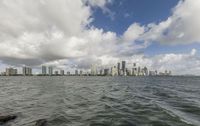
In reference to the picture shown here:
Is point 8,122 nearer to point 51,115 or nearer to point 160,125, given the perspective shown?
point 51,115

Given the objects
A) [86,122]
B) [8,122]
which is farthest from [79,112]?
[8,122]

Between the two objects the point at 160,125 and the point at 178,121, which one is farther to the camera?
the point at 178,121

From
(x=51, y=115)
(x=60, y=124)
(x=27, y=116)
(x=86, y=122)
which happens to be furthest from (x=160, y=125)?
(x=27, y=116)

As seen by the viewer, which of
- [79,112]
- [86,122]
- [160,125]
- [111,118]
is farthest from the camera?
[79,112]

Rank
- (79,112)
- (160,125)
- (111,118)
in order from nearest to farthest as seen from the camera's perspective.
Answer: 1. (160,125)
2. (111,118)
3. (79,112)

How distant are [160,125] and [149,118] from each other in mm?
2835

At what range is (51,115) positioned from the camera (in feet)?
76.3

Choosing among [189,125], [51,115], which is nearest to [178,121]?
[189,125]

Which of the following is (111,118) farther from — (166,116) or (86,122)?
(166,116)

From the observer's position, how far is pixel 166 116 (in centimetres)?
2253

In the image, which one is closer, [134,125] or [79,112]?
[134,125]

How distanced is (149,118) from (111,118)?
4.12 meters

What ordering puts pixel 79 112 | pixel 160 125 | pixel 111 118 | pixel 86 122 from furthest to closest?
pixel 79 112
pixel 111 118
pixel 86 122
pixel 160 125

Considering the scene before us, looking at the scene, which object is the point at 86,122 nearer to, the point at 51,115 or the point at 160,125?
the point at 51,115
